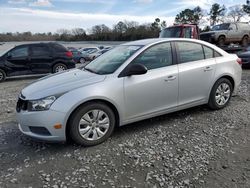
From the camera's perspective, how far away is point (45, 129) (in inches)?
138

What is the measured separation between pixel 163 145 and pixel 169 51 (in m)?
1.70

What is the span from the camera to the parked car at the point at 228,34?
15828 millimetres

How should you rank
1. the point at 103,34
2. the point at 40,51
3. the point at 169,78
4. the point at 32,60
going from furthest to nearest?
the point at 103,34, the point at 40,51, the point at 32,60, the point at 169,78

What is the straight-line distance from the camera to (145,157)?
11.0ft

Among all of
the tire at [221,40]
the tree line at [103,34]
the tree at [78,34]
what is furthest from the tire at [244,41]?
the tree at [78,34]

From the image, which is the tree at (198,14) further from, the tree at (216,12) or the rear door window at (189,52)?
the rear door window at (189,52)

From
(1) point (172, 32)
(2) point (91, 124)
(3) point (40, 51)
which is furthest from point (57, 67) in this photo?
(2) point (91, 124)

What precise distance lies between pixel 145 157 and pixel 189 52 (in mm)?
2262

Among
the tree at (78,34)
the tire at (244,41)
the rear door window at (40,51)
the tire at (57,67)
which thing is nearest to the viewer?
the rear door window at (40,51)

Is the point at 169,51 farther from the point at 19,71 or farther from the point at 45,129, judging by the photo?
the point at 19,71

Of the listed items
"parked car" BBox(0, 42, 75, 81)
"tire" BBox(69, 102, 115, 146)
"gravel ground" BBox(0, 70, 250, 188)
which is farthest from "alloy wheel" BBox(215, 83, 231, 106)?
"parked car" BBox(0, 42, 75, 81)

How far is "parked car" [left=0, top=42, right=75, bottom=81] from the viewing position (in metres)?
10.8

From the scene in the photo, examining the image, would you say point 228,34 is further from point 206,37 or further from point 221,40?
point 206,37

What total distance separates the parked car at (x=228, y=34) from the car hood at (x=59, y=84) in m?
13.6
